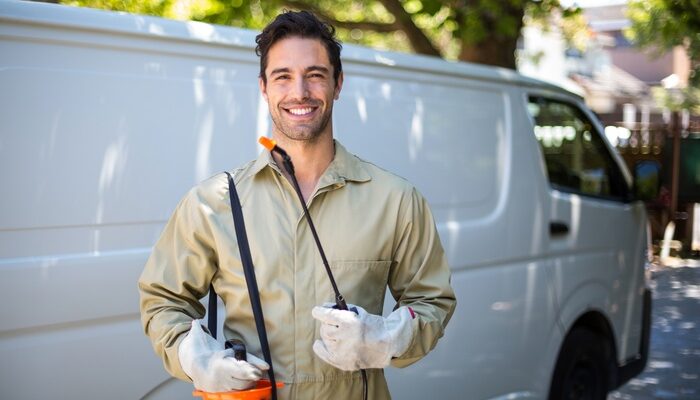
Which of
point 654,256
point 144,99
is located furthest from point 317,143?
point 654,256

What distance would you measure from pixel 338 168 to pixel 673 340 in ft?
22.2

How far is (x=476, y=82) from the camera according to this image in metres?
4.52

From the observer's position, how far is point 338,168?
236 centimetres

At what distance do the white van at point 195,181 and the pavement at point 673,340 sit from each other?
1.86 meters

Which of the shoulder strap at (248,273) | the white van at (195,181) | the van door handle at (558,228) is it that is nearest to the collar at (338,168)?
the shoulder strap at (248,273)

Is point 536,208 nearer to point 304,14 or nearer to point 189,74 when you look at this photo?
point 189,74

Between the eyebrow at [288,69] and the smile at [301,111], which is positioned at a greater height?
the eyebrow at [288,69]

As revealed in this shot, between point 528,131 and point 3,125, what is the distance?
283cm

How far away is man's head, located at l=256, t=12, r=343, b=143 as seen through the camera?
2301 mm

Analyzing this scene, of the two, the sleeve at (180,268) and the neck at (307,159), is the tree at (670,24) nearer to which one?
the neck at (307,159)

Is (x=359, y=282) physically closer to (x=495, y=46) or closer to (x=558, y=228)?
(x=558, y=228)

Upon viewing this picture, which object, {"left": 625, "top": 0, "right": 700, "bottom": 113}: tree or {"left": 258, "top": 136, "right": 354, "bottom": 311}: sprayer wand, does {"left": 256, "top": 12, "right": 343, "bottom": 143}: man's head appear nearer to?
{"left": 258, "top": 136, "right": 354, "bottom": 311}: sprayer wand

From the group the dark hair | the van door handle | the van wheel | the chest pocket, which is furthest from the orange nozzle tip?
the van wheel

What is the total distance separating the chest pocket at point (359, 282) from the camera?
2283 millimetres
